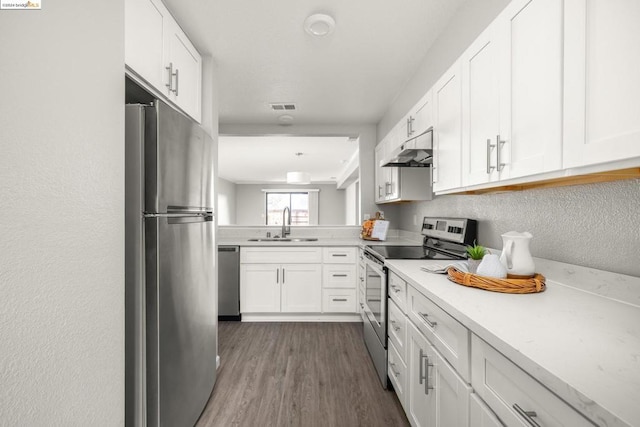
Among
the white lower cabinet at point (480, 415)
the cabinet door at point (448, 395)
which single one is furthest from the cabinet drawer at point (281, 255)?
the white lower cabinet at point (480, 415)

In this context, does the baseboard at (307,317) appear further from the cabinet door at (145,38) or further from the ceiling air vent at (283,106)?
the cabinet door at (145,38)

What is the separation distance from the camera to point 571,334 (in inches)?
28.8

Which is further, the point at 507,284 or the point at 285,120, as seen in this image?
the point at 285,120

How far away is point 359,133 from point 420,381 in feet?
10.5

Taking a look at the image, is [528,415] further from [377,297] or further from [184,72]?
[184,72]

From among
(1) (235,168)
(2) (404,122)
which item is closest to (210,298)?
(2) (404,122)

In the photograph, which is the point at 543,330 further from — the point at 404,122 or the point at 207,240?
the point at 404,122

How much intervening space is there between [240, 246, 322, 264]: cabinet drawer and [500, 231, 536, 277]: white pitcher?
2.25 metres

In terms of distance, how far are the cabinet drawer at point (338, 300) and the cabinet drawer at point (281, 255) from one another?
1.27 ft

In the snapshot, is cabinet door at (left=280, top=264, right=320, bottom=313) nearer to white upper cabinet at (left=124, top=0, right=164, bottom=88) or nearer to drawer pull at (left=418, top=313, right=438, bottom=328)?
drawer pull at (left=418, top=313, right=438, bottom=328)

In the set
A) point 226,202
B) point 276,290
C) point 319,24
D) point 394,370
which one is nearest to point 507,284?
point 394,370

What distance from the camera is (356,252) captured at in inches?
130

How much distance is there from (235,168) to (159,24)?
6.13 meters

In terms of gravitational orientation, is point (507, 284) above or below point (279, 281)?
above
